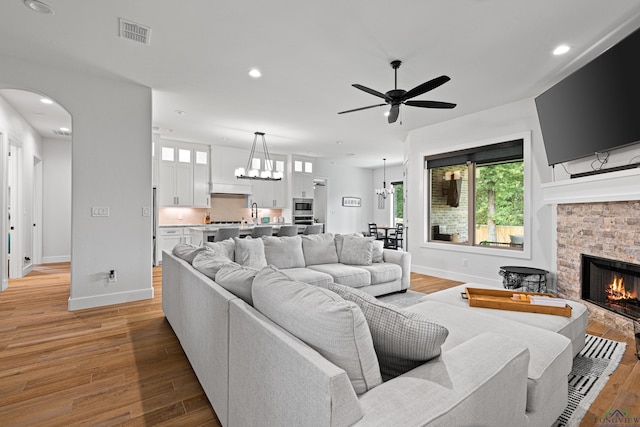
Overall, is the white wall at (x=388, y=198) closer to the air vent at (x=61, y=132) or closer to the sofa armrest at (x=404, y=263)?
the sofa armrest at (x=404, y=263)

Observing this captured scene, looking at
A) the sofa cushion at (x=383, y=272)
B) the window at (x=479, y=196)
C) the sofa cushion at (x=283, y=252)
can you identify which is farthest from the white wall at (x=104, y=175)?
the window at (x=479, y=196)

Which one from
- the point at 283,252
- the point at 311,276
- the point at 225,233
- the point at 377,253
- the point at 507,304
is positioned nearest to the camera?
the point at 507,304

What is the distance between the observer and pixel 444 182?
233 inches

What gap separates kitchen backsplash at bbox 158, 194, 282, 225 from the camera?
7449 mm

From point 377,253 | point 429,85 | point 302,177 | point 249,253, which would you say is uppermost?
point 429,85

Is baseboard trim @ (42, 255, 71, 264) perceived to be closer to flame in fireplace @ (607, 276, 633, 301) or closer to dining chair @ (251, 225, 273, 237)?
dining chair @ (251, 225, 273, 237)

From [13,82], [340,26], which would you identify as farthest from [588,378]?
[13,82]

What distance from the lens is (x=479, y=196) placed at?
537 centimetres

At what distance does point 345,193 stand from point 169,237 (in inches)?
227

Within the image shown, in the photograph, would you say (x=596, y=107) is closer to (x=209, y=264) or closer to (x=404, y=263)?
(x=404, y=263)

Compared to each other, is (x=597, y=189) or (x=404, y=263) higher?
(x=597, y=189)

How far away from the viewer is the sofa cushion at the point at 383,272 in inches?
165

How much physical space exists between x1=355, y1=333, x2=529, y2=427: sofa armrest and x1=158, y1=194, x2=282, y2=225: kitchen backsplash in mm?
7329

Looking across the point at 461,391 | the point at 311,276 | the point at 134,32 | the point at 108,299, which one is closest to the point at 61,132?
the point at 108,299
